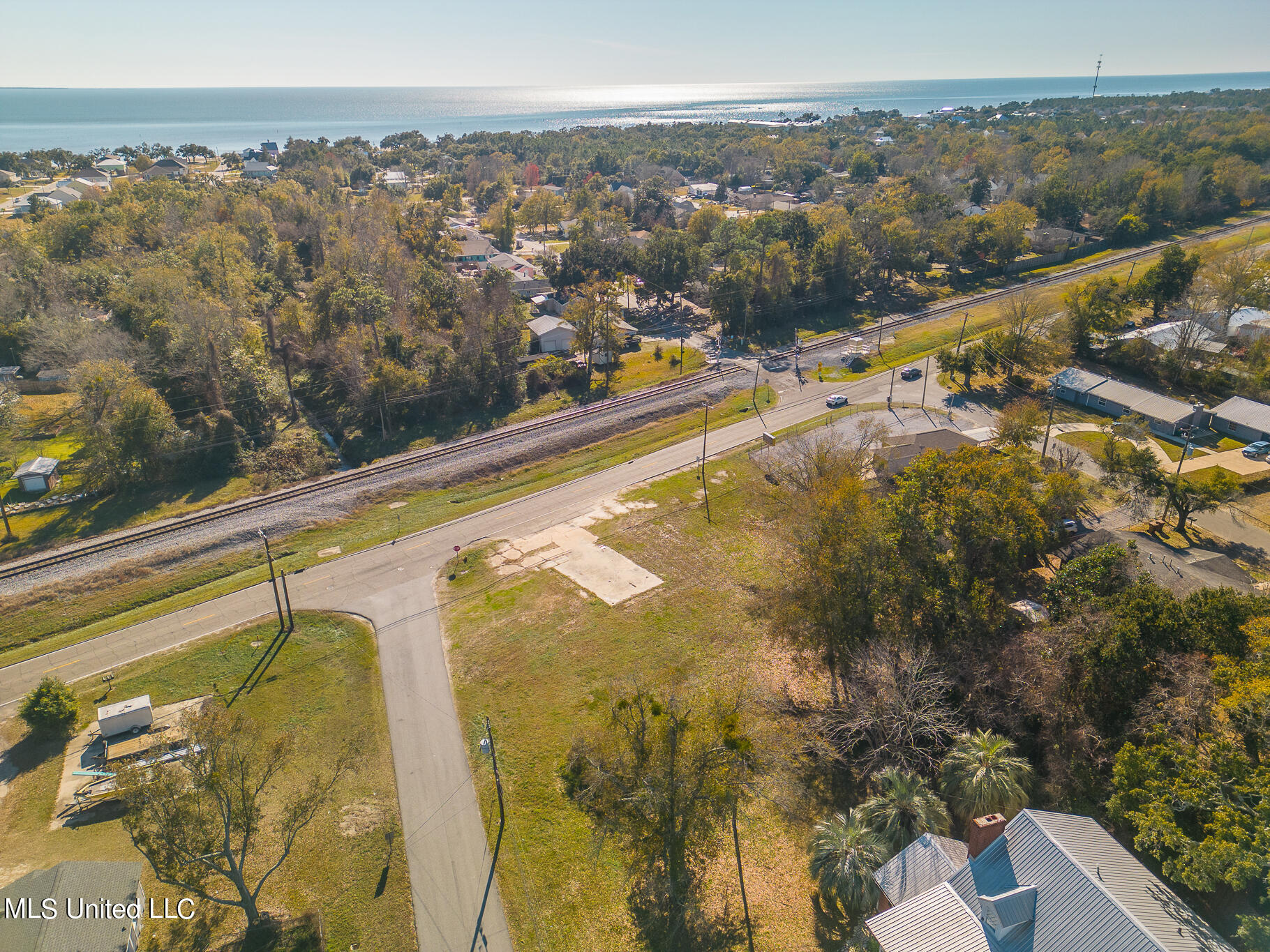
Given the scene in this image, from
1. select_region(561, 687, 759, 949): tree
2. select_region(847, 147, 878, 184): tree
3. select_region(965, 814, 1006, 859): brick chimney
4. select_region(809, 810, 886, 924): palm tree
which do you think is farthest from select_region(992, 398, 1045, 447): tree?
select_region(847, 147, 878, 184): tree

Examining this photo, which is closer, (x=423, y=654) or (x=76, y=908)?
(x=76, y=908)

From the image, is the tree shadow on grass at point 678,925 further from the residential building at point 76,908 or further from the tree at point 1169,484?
the tree at point 1169,484

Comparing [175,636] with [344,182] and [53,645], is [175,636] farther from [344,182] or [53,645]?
[344,182]

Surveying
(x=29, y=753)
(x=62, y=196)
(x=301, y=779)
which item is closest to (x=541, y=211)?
(x=62, y=196)

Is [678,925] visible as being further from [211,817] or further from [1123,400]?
[1123,400]

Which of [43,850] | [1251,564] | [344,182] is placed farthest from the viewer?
[344,182]

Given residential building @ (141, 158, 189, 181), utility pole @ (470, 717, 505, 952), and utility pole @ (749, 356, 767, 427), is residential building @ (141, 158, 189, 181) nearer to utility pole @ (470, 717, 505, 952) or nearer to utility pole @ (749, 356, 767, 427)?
utility pole @ (749, 356, 767, 427)

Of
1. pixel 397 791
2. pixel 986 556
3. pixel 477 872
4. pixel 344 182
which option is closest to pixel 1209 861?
pixel 986 556
